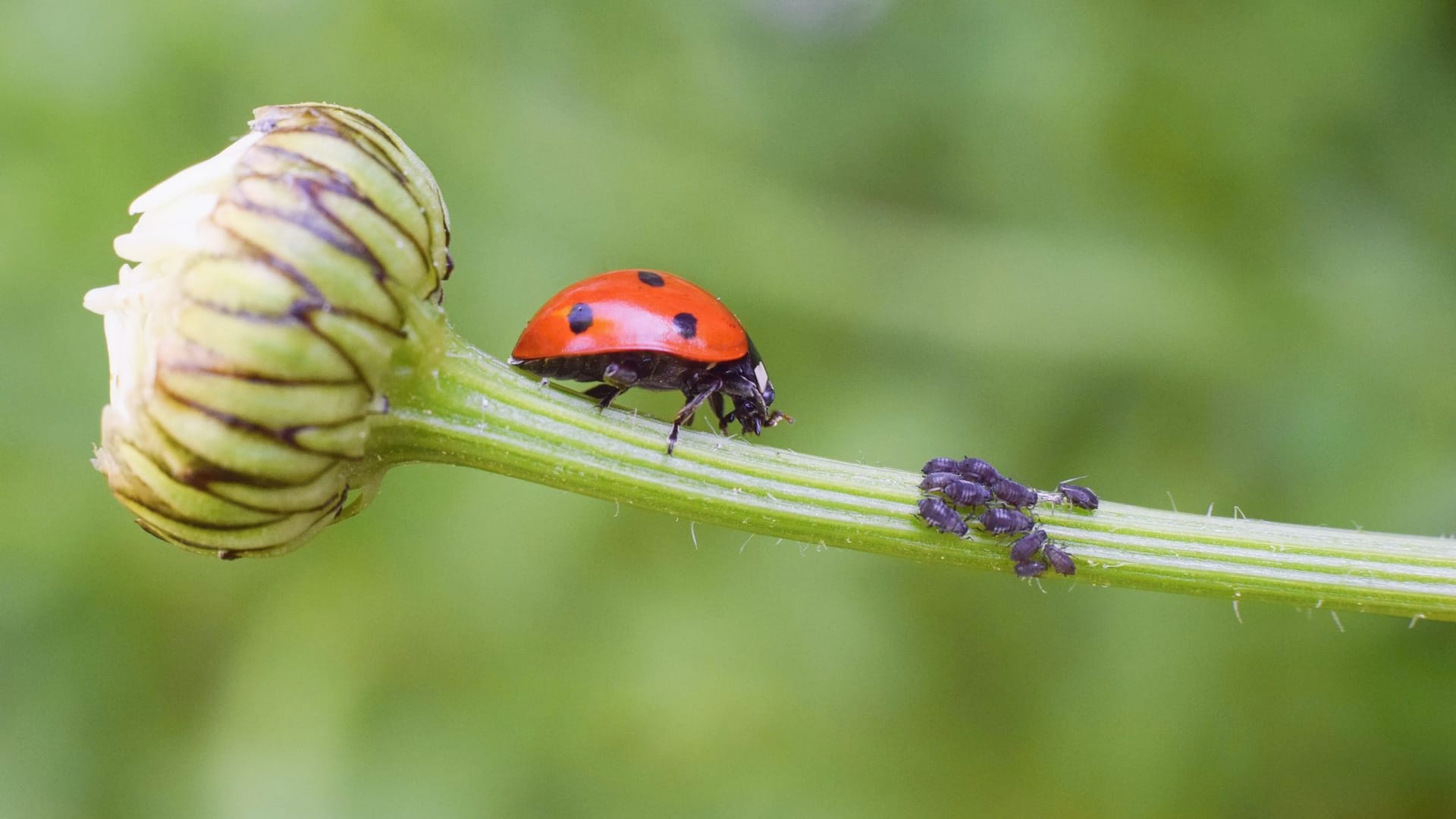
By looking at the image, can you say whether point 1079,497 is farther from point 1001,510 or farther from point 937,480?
point 937,480

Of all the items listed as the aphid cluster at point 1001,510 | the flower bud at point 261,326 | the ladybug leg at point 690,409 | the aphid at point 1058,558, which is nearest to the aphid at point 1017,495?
the aphid cluster at point 1001,510

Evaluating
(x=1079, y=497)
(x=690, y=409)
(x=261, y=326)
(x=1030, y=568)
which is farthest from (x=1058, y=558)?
(x=261, y=326)

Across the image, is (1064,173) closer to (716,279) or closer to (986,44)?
(986,44)

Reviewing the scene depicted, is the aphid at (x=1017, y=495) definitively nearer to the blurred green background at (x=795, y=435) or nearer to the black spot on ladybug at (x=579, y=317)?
the black spot on ladybug at (x=579, y=317)

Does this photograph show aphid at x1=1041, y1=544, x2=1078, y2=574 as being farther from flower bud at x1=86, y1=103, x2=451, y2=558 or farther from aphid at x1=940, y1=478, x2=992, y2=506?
flower bud at x1=86, y1=103, x2=451, y2=558

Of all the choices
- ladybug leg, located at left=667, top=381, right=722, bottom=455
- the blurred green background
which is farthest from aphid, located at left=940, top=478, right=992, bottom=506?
the blurred green background

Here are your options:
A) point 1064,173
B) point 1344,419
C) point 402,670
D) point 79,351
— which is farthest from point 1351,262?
point 79,351
